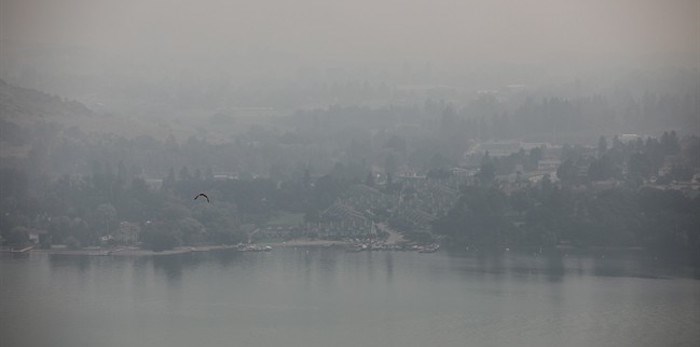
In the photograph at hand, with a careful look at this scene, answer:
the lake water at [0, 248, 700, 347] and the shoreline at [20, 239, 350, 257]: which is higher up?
the shoreline at [20, 239, 350, 257]

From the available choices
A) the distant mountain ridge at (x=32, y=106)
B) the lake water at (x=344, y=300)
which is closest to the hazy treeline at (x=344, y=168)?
the distant mountain ridge at (x=32, y=106)

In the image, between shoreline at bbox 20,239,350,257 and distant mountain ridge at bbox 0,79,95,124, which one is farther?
distant mountain ridge at bbox 0,79,95,124

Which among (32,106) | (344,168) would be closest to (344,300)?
(344,168)

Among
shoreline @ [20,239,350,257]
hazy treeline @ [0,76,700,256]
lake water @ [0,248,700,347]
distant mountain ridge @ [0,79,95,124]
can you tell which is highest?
distant mountain ridge @ [0,79,95,124]

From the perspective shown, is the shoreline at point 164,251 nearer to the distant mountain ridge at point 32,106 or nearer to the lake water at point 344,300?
the lake water at point 344,300

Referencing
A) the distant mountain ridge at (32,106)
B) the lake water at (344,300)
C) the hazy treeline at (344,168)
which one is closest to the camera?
the lake water at (344,300)

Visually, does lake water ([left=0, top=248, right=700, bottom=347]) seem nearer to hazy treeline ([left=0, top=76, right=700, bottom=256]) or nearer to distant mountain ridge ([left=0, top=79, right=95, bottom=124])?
hazy treeline ([left=0, top=76, right=700, bottom=256])

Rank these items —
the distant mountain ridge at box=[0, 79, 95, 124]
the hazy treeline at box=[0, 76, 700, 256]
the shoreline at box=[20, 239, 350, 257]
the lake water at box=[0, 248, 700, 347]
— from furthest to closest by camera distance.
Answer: the distant mountain ridge at box=[0, 79, 95, 124] → the hazy treeline at box=[0, 76, 700, 256] → the shoreline at box=[20, 239, 350, 257] → the lake water at box=[0, 248, 700, 347]

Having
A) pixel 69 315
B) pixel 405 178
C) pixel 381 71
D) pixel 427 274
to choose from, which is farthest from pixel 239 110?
pixel 69 315

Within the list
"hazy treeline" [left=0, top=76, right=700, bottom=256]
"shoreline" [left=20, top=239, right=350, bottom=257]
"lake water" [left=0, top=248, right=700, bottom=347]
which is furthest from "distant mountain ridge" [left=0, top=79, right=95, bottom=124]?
"lake water" [left=0, top=248, right=700, bottom=347]
